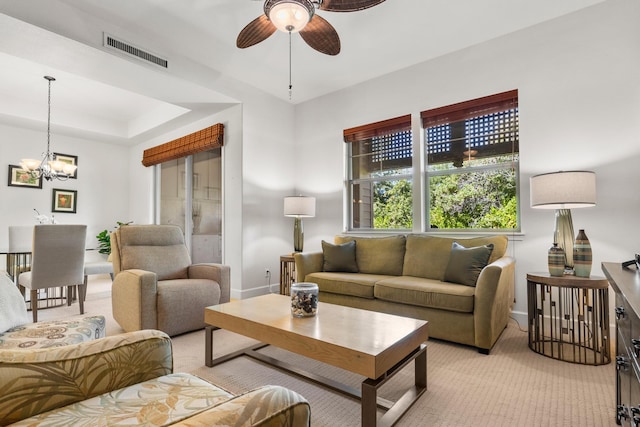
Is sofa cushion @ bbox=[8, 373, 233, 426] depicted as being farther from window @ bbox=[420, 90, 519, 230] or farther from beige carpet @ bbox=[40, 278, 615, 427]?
window @ bbox=[420, 90, 519, 230]

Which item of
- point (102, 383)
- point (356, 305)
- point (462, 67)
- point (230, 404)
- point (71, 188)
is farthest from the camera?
point (71, 188)

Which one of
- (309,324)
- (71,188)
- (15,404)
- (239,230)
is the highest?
(71,188)

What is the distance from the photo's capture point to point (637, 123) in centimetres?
262

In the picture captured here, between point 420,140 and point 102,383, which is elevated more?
point 420,140

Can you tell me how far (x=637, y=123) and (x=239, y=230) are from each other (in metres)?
4.03

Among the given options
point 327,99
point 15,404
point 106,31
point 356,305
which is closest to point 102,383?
point 15,404

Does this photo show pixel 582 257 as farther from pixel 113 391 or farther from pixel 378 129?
pixel 113 391

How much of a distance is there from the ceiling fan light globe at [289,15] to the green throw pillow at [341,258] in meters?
2.14

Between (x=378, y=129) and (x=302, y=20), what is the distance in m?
2.19

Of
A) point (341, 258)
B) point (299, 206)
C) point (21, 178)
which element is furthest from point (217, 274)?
point (21, 178)

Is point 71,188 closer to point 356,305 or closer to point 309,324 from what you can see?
point 356,305

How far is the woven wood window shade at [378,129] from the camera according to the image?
390 cm

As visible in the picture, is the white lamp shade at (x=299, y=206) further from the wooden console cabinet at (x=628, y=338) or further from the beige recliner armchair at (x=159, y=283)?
the wooden console cabinet at (x=628, y=338)

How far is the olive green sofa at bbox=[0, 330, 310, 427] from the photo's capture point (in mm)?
681
